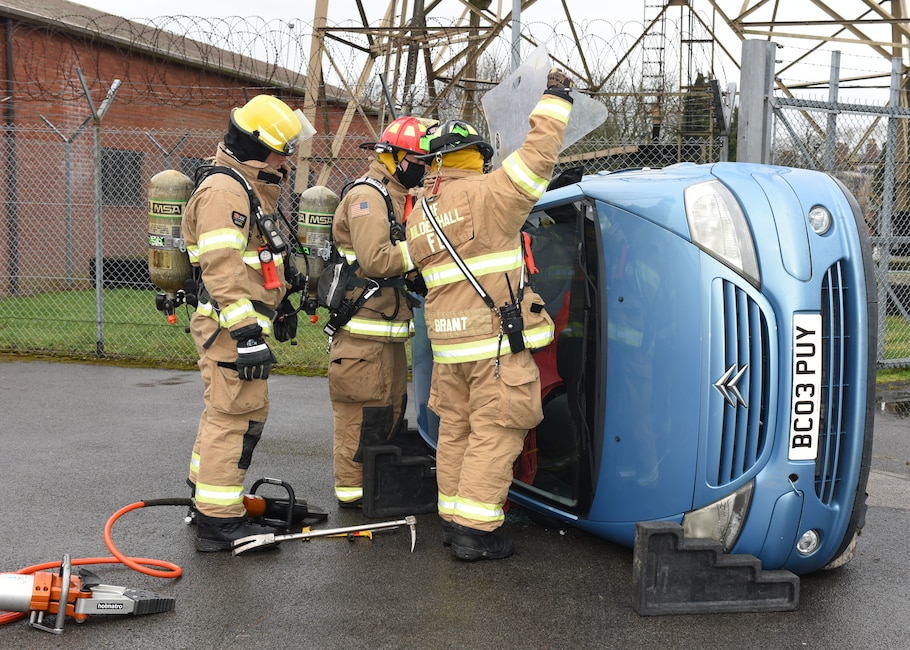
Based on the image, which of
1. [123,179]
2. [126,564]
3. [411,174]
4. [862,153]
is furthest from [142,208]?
[126,564]

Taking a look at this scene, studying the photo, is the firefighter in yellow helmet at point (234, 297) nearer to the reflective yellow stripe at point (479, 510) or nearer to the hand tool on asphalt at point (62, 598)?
the hand tool on asphalt at point (62, 598)

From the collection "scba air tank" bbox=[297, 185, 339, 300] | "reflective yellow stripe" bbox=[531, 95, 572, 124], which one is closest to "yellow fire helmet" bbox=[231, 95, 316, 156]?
"scba air tank" bbox=[297, 185, 339, 300]

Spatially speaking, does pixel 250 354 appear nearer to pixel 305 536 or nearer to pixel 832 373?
pixel 305 536

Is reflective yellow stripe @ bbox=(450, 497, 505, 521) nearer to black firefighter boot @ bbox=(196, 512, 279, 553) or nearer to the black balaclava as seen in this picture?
black firefighter boot @ bbox=(196, 512, 279, 553)

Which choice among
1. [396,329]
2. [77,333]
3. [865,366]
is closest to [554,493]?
[396,329]

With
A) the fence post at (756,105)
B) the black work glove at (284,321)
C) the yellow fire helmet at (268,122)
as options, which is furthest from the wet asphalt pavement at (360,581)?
the fence post at (756,105)

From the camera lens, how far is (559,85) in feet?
12.7

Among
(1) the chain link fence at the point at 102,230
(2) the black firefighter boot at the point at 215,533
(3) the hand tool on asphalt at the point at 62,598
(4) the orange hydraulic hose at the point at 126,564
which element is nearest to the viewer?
(3) the hand tool on asphalt at the point at 62,598

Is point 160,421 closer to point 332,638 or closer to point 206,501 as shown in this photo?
point 206,501

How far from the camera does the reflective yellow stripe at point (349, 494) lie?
4.88m

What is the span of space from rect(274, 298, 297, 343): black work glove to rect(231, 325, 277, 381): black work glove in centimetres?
75

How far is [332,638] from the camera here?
327 cm

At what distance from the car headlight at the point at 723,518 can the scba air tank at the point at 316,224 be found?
2.36m

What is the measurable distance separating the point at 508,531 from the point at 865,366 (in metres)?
1.82
